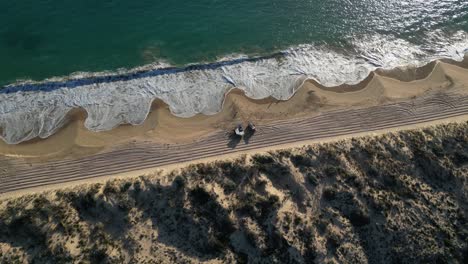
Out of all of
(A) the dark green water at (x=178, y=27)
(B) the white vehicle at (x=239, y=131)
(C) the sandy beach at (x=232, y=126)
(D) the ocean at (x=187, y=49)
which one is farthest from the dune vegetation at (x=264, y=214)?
(A) the dark green water at (x=178, y=27)

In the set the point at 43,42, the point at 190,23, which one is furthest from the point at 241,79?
the point at 43,42

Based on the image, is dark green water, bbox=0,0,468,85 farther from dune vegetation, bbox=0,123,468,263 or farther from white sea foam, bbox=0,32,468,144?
dune vegetation, bbox=0,123,468,263

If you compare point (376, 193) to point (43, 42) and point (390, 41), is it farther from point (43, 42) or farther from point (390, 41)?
point (43, 42)

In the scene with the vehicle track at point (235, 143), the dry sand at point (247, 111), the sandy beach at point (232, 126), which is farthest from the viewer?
the dry sand at point (247, 111)

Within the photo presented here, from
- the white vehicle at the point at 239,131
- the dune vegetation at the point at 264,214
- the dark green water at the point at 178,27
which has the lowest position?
the dune vegetation at the point at 264,214

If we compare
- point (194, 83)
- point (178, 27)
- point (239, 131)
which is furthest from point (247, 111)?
point (178, 27)

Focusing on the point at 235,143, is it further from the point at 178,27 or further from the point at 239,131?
the point at 178,27

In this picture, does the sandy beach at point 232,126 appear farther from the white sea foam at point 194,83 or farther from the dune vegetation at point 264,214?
the dune vegetation at point 264,214

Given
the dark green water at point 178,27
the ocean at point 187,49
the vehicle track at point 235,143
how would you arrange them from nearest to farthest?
the vehicle track at point 235,143
the ocean at point 187,49
the dark green water at point 178,27
